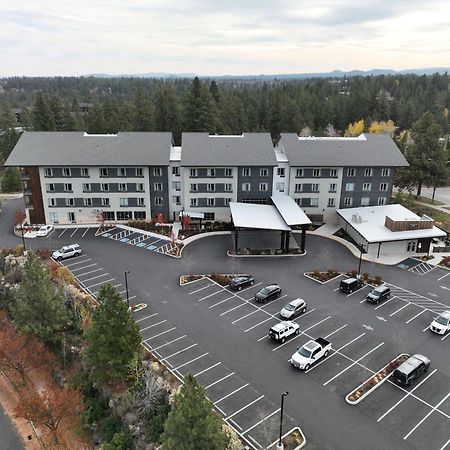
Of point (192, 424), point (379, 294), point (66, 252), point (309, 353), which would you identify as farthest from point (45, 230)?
point (192, 424)

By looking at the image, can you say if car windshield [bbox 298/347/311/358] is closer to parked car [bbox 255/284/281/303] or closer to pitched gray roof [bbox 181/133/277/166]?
parked car [bbox 255/284/281/303]

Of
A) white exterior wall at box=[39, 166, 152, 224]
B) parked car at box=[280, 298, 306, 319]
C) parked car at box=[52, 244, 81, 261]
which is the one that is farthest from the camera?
white exterior wall at box=[39, 166, 152, 224]

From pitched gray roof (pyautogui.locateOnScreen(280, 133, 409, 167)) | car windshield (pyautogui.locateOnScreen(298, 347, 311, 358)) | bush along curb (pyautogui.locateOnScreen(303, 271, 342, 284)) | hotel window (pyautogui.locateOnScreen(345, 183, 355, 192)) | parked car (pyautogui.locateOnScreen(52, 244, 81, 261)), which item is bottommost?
bush along curb (pyautogui.locateOnScreen(303, 271, 342, 284))

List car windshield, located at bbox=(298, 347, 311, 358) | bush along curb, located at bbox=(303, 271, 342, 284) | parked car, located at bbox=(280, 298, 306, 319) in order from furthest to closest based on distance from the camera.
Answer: bush along curb, located at bbox=(303, 271, 342, 284) → parked car, located at bbox=(280, 298, 306, 319) → car windshield, located at bbox=(298, 347, 311, 358)

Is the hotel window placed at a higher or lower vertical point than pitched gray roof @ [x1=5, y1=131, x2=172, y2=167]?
lower

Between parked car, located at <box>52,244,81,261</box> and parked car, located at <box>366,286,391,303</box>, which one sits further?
parked car, located at <box>52,244,81,261</box>

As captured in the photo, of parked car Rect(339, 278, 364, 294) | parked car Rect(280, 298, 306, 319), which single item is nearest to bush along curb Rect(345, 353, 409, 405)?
parked car Rect(280, 298, 306, 319)

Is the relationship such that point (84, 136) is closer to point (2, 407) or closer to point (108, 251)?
point (108, 251)

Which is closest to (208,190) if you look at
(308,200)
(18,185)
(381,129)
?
(308,200)
